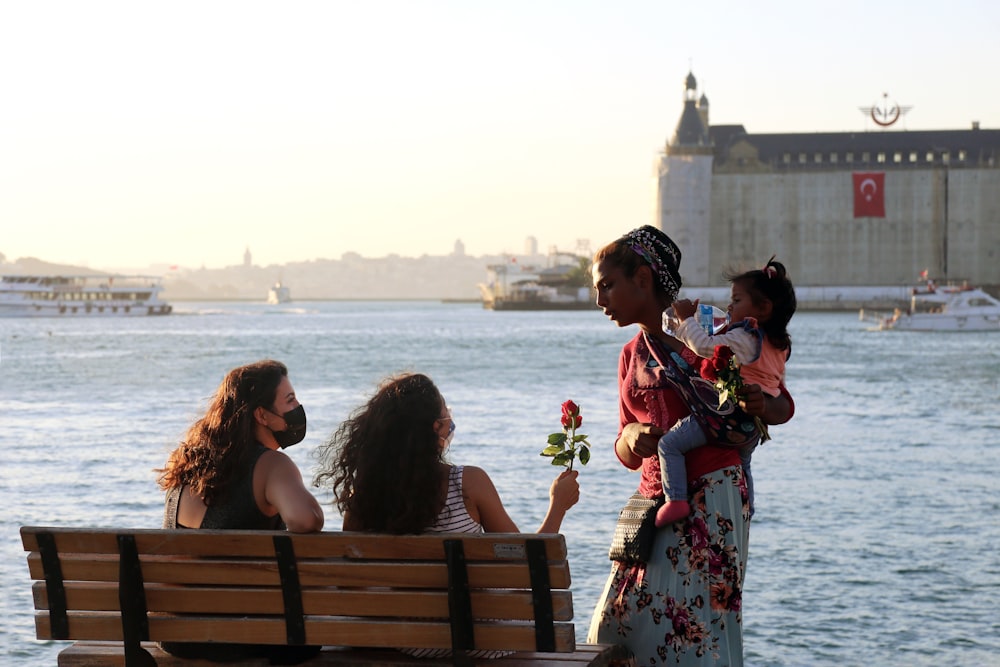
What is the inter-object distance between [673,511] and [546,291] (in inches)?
5595

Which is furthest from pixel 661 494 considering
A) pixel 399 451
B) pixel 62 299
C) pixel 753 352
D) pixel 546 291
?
pixel 546 291

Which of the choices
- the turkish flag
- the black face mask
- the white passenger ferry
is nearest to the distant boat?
the turkish flag

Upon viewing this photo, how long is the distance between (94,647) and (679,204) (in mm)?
99283

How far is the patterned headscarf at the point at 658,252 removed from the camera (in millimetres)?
4059

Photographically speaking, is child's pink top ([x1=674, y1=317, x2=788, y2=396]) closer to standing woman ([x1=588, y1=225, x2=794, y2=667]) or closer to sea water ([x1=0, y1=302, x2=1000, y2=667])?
standing woman ([x1=588, y1=225, x2=794, y2=667])

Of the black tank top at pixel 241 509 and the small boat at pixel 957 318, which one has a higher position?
the black tank top at pixel 241 509

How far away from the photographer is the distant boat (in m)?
139

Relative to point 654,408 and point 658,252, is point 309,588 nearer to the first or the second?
point 654,408

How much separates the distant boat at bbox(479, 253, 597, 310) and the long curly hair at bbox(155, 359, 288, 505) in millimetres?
123505

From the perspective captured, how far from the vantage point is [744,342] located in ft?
13.5

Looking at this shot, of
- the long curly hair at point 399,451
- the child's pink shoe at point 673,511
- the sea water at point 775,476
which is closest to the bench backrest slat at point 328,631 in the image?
the long curly hair at point 399,451

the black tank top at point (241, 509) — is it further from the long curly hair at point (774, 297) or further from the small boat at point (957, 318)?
the small boat at point (957, 318)

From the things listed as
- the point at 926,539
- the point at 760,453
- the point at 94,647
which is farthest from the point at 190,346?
→ the point at 94,647

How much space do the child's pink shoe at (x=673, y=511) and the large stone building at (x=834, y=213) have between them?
98815 millimetres
